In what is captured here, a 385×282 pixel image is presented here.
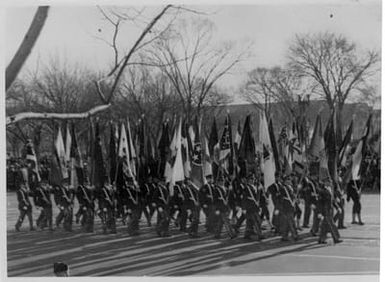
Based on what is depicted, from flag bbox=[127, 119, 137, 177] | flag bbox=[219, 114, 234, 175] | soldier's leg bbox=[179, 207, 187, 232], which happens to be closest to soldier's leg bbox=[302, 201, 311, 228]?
flag bbox=[219, 114, 234, 175]

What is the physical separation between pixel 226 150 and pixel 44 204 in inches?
59.7

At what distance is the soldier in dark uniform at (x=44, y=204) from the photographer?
499 cm

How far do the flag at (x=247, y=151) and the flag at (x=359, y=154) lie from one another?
806mm

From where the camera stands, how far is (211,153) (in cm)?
500

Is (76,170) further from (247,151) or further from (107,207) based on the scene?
(247,151)

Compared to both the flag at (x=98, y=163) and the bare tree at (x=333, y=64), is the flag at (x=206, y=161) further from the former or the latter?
the bare tree at (x=333, y=64)


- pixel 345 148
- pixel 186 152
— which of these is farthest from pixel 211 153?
pixel 345 148

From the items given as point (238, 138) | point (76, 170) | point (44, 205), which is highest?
point (238, 138)

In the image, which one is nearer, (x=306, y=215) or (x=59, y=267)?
(x=59, y=267)

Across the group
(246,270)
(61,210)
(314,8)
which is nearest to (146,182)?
(61,210)

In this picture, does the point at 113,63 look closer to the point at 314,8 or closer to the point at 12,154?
the point at 12,154

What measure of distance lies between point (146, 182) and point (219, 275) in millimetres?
937

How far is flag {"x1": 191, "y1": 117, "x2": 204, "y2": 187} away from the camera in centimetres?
501

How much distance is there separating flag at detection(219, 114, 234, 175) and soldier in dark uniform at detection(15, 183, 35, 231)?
5.10ft
